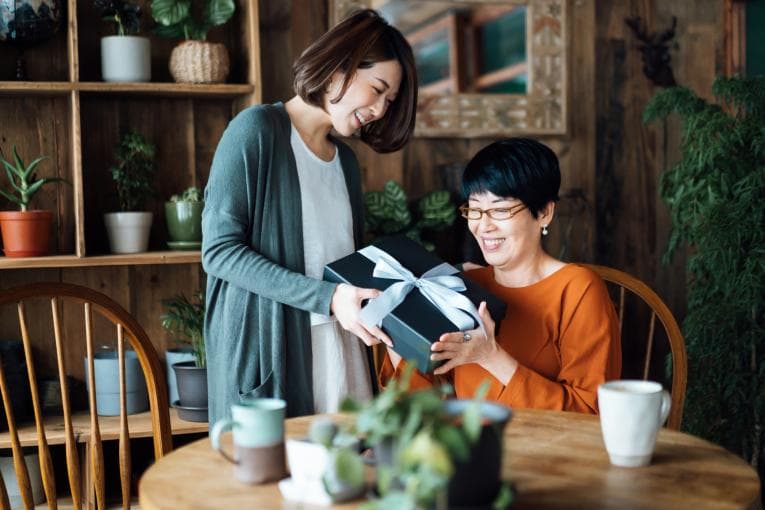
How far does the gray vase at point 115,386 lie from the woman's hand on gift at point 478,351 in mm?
1226

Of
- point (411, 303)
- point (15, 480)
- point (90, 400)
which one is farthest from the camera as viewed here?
point (15, 480)

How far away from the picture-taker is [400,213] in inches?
110

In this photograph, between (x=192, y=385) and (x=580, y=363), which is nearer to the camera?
(x=580, y=363)

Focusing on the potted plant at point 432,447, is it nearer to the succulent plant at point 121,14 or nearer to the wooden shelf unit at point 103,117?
the wooden shelf unit at point 103,117

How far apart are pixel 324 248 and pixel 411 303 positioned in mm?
375

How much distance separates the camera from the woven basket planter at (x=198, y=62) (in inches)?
103

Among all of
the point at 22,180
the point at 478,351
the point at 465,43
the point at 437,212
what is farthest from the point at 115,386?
the point at 465,43

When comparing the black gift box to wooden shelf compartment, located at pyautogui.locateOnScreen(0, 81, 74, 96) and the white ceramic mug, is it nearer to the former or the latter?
the white ceramic mug

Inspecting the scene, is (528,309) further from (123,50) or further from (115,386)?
(123,50)

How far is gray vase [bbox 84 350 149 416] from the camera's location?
8.32 feet

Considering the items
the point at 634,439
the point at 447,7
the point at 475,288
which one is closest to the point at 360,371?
the point at 475,288

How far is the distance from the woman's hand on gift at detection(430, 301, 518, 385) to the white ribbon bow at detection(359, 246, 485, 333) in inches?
0.6

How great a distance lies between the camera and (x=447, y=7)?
118 inches

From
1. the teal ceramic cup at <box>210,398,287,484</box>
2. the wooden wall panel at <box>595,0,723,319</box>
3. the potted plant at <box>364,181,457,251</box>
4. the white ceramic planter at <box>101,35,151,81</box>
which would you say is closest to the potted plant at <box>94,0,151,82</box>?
the white ceramic planter at <box>101,35,151,81</box>
